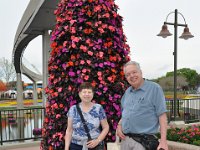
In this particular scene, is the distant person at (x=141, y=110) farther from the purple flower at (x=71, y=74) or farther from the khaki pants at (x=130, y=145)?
the purple flower at (x=71, y=74)

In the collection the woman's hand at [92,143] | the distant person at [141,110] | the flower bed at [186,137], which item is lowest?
the flower bed at [186,137]

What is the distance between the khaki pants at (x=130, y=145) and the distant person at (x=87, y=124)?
343 millimetres

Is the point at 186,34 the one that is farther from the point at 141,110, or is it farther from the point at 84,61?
the point at 141,110

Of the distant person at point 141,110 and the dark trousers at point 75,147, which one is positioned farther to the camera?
the dark trousers at point 75,147

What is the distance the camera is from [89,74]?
3.77m

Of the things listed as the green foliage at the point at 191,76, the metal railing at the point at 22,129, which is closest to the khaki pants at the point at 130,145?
the metal railing at the point at 22,129

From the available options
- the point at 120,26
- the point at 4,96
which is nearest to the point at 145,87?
the point at 120,26

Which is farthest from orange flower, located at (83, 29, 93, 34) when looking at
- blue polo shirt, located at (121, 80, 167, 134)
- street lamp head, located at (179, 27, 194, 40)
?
street lamp head, located at (179, 27, 194, 40)

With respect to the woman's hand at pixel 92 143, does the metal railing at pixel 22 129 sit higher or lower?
lower

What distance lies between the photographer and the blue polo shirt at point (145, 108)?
2.58 m

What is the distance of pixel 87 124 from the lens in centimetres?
298

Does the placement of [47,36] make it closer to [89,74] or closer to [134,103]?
[89,74]

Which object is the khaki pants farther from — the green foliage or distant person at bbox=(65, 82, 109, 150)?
the green foliage

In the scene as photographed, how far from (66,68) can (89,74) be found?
0.35 m
